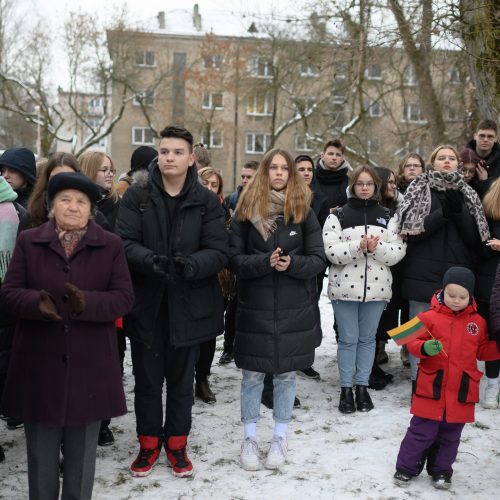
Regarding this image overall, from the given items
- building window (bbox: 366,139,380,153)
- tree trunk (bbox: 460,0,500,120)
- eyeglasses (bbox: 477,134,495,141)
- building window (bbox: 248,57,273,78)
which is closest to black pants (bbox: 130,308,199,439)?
eyeglasses (bbox: 477,134,495,141)

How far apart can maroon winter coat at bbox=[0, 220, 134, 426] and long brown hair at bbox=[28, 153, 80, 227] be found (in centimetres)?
69

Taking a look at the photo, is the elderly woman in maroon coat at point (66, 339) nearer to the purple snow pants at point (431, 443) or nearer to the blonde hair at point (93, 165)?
the blonde hair at point (93, 165)

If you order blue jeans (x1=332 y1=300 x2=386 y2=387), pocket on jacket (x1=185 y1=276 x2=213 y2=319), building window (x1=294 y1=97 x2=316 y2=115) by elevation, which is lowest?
blue jeans (x1=332 y1=300 x2=386 y2=387)

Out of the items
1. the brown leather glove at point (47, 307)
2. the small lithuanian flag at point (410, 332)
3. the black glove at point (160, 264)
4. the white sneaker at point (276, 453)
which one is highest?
the black glove at point (160, 264)

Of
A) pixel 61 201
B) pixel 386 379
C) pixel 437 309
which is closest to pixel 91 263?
pixel 61 201

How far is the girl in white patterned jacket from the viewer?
17.1 feet

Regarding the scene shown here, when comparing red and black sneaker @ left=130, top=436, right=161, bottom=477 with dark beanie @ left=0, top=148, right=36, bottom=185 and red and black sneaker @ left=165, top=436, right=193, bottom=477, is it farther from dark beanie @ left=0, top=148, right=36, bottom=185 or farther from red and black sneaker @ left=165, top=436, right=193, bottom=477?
dark beanie @ left=0, top=148, right=36, bottom=185

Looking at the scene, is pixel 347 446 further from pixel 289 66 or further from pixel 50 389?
pixel 289 66

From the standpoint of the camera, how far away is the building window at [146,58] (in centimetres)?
3525

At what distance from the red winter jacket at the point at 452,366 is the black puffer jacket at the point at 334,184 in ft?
8.57

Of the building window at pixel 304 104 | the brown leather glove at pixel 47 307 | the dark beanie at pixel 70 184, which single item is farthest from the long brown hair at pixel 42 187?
the building window at pixel 304 104

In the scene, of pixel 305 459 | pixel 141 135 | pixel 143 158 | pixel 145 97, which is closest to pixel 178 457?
pixel 305 459

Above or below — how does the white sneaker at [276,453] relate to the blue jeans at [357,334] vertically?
below

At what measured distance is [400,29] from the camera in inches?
403
